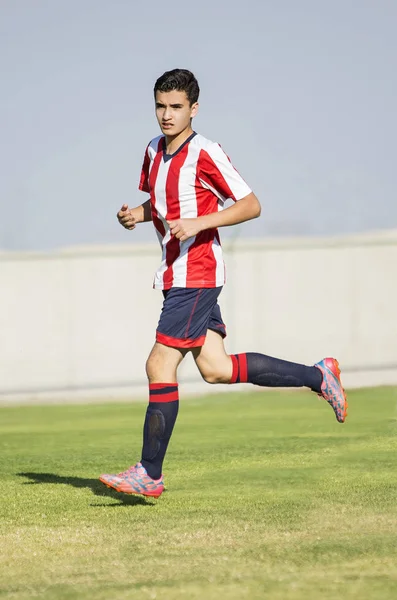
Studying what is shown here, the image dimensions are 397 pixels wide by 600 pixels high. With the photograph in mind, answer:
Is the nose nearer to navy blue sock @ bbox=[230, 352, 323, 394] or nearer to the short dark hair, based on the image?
the short dark hair

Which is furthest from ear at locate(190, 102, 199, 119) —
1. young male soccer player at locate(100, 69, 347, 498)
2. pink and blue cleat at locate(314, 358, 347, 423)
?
pink and blue cleat at locate(314, 358, 347, 423)

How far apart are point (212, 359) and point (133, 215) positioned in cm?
82

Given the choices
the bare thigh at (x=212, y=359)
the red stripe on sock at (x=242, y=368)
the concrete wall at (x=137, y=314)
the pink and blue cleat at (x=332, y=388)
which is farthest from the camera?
the concrete wall at (x=137, y=314)

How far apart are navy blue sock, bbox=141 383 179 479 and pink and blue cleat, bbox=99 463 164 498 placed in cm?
3

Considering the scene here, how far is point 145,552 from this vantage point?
417 centimetres

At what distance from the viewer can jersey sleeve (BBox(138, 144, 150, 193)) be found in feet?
18.3

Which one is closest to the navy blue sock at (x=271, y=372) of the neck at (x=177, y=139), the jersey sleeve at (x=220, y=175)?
the jersey sleeve at (x=220, y=175)

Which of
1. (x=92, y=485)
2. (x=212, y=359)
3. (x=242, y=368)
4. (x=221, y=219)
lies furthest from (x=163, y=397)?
(x=92, y=485)

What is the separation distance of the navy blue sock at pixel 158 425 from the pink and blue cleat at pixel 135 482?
34 mm

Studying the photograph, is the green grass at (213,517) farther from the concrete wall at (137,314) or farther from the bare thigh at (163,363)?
the concrete wall at (137,314)

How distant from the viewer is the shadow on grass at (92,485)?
5359mm

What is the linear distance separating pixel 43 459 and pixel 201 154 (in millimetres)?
2913

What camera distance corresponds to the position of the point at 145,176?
5.66 m

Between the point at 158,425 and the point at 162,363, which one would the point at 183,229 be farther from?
the point at 158,425
